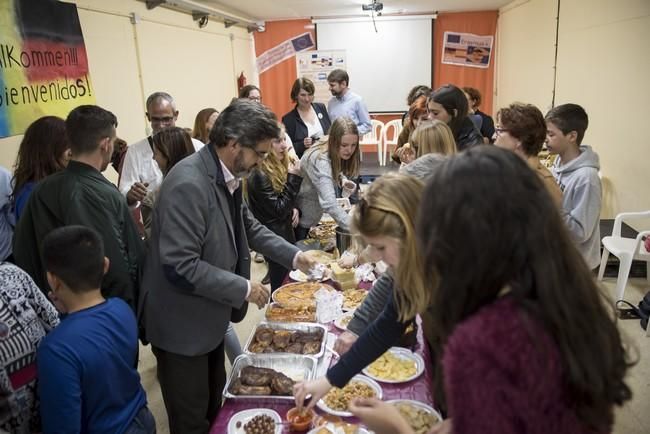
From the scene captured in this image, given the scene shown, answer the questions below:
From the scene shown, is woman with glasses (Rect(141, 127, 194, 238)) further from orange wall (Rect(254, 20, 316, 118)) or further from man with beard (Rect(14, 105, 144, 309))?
orange wall (Rect(254, 20, 316, 118))

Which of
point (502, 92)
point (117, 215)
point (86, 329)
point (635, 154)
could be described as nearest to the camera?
point (86, 329)

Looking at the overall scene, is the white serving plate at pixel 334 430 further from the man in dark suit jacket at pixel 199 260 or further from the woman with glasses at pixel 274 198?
the woman with glasses at pixel 274 198

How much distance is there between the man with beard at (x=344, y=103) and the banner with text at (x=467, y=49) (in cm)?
343

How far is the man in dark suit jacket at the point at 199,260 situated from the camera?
1575 mm

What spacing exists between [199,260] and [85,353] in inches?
17.2

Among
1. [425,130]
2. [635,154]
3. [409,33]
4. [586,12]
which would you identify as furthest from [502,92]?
[425,130]

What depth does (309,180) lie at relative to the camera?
9.68ft

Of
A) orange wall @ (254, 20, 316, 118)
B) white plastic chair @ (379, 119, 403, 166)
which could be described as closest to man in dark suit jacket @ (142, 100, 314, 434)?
white plastic chair @ (379, 119, 403, 166)

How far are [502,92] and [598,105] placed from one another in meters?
3.42

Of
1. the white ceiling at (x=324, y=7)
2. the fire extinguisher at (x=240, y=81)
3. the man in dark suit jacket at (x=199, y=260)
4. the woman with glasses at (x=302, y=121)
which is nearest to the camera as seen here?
the man in dark suit jacket at (x=199, y=260)

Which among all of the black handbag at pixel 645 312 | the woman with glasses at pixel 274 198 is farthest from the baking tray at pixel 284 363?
the black handbag at pixel 645 312

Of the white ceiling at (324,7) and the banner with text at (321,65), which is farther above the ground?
the white ceiling at (324,7)

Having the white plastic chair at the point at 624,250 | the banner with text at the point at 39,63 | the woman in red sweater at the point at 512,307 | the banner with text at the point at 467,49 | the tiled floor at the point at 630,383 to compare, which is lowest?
the tiled floor at the point at 630,383

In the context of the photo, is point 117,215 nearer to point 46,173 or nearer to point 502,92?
point 46,173
